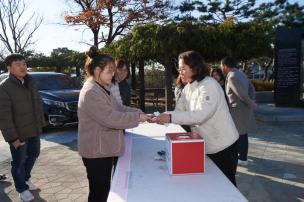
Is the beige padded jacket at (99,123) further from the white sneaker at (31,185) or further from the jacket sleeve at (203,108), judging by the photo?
the white sneaker at (31,185)

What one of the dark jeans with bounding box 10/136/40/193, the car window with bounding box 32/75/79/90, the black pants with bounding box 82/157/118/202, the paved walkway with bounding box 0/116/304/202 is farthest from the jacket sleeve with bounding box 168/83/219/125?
the car window with bounding box 32/75/79/90

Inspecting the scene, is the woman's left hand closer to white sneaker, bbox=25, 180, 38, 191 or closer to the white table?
the white table

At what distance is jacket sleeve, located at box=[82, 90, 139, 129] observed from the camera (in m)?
2.89

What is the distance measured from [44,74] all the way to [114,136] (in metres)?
8.47

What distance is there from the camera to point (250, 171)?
18.5ft

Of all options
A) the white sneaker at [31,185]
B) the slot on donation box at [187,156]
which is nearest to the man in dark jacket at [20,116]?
the white sneaker at [31,185]

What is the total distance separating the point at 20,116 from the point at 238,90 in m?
3.00

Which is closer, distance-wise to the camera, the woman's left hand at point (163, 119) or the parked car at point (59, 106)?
the woman's left hand at point (163, 119)

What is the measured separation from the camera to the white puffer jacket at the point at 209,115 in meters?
2.99

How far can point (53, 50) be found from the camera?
29.4m

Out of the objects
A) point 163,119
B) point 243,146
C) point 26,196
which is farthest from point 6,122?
point 243,146

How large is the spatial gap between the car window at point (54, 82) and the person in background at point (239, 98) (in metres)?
6.26

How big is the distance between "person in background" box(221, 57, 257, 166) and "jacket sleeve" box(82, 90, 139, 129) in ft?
9.36

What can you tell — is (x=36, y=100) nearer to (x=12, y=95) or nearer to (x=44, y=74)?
(x=12, y=95)
